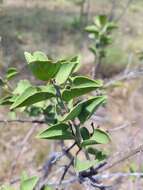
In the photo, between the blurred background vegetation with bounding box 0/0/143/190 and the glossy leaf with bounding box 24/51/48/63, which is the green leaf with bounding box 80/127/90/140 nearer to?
the glossy leaf with bounding box 24/51/48/63

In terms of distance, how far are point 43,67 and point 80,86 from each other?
74mm

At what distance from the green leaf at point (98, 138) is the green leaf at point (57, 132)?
0.09 ft

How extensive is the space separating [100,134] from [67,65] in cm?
13

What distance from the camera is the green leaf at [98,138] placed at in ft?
2.77

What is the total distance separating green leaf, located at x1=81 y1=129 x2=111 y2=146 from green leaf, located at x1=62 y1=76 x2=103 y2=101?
3.3 inches

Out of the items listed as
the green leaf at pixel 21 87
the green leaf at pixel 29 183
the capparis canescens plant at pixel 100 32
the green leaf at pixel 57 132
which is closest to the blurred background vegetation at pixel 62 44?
the capparis canescens plant at pixel 100 32

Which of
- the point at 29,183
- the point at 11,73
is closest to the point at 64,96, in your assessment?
the point at 29,183

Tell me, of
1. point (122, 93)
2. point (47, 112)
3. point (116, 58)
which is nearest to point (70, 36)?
point (116, 58)

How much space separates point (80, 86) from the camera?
79 centimetres

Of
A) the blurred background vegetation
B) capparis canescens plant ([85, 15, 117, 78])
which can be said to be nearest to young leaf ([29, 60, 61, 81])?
capparis canescens plant ([85, 15, 117, 78])

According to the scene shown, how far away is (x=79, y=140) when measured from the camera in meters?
0.86

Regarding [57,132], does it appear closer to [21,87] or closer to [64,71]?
[64,71]

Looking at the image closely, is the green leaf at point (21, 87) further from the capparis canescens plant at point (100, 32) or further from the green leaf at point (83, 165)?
the capparis canescens plant at point (100, 32)

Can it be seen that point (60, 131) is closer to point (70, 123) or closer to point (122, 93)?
point (70, 123)
